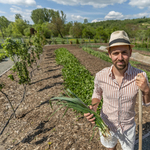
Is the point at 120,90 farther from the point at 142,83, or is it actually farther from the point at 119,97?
the point at 142,83

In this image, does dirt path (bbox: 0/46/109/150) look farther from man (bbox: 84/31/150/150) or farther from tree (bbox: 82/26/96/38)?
tree (bbox: 82/26/96/38)

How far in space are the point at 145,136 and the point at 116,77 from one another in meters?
2.43

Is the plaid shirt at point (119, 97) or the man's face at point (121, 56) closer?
the man's face at point (121, 56)

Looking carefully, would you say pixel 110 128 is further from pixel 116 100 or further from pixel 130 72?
pixel 130 72

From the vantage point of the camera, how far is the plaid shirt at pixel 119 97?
1473mm

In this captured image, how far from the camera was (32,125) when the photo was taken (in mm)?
3381

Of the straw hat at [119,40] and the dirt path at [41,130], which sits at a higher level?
the straw hat at [119,40]

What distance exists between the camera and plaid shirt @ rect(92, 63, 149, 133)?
4.83 feet

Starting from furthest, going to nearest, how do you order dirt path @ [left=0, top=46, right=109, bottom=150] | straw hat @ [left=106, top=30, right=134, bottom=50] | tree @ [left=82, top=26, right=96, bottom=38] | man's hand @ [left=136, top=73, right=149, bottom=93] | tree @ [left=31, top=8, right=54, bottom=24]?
tree @ [left=31, top=8, right=54, bottom=24]
tree @ [left=82, top=26, right=96, bottom=38]
dirt path @ [left=0, top=46, right=109, bottom=150]
straw hat @ [left=106, top=30, right=134, bottom=50]
man's hand @ [left=136, top=73, right=149, bottom=93]

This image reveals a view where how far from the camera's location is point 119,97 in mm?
1543

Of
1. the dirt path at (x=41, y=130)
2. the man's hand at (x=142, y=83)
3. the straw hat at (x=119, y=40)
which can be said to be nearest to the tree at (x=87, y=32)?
the dirt path at (x=41, y=130)

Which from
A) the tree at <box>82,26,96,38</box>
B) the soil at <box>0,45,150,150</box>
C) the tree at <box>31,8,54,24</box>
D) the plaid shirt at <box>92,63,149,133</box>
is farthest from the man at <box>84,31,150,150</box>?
the tree at <box>31,8,54,24</box>

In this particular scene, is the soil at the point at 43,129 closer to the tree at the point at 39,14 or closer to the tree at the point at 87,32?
the tree at the point at 87,32

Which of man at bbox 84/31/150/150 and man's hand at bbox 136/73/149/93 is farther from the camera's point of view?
man at bbox 84/31/150/150
